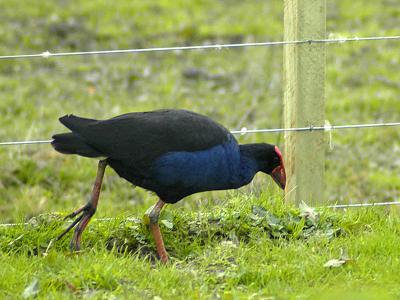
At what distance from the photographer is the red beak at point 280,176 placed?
18.8ft

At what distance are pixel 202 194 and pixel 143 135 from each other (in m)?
2.68

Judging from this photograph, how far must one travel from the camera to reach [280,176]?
18.8 ft

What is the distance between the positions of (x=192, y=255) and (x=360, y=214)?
1119 mm

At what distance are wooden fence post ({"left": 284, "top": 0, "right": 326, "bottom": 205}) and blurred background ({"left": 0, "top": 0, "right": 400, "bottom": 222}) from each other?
20.0 inches

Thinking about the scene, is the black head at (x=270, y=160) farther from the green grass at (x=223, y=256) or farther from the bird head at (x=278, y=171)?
the green grass at (x=223, y=256)

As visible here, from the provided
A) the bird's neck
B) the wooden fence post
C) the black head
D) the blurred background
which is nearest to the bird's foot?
the bird's neck

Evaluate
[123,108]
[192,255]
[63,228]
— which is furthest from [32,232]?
[123,108]

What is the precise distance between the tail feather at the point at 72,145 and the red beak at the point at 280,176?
47.0 inches

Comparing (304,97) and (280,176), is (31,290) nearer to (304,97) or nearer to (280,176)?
(280,176)

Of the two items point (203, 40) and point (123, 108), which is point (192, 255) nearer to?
point (123, 108)

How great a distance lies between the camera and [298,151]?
582 cm

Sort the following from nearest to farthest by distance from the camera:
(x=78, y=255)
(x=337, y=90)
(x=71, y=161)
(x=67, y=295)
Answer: (x=67, y=295)
(x=78, y=255)
(x=71, y=161)
(x=337, y=90)

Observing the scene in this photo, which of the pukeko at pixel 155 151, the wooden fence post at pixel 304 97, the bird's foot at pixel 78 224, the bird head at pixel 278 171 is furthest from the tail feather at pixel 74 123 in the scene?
the wooden fence post at pixel 304 97

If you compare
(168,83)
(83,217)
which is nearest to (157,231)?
(83,217)
